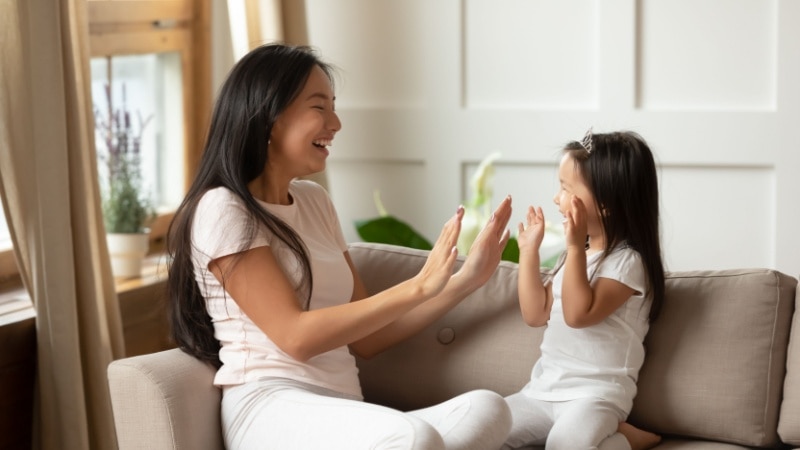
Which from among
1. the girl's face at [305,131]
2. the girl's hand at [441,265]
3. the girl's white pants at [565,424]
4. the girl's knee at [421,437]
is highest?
the girl's face at [305,131]

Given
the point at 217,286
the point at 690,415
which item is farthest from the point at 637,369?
the point at 217,286

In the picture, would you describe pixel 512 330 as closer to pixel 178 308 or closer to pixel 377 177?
pixel 178 308

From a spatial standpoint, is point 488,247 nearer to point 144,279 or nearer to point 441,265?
point 441,265

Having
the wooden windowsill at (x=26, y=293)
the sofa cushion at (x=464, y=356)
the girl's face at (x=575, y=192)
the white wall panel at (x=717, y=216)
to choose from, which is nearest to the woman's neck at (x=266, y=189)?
the wooden windowsill at (x=26, y=293)

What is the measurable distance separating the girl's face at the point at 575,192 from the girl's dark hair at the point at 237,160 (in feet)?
1.80

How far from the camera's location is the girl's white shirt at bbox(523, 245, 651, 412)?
215 cm

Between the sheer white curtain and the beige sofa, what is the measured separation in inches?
21.2

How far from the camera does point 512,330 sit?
7.66 feet

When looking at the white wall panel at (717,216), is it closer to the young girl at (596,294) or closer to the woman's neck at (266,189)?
the young girl at (596,294)

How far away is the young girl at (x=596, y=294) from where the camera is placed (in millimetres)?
2129

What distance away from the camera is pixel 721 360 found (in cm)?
216

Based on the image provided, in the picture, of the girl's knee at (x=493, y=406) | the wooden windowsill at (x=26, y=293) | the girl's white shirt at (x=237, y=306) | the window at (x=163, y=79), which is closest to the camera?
the girl's knee at (x=493, y=406)

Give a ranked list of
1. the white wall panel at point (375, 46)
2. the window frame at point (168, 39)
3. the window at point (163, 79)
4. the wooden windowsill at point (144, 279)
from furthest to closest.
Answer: the white wall panel at point (375, 46)
the window at point (163, 79)
the window frame at point (168, 39)
the wooden windowsill at point (144, 279)

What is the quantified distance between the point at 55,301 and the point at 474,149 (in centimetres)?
172
